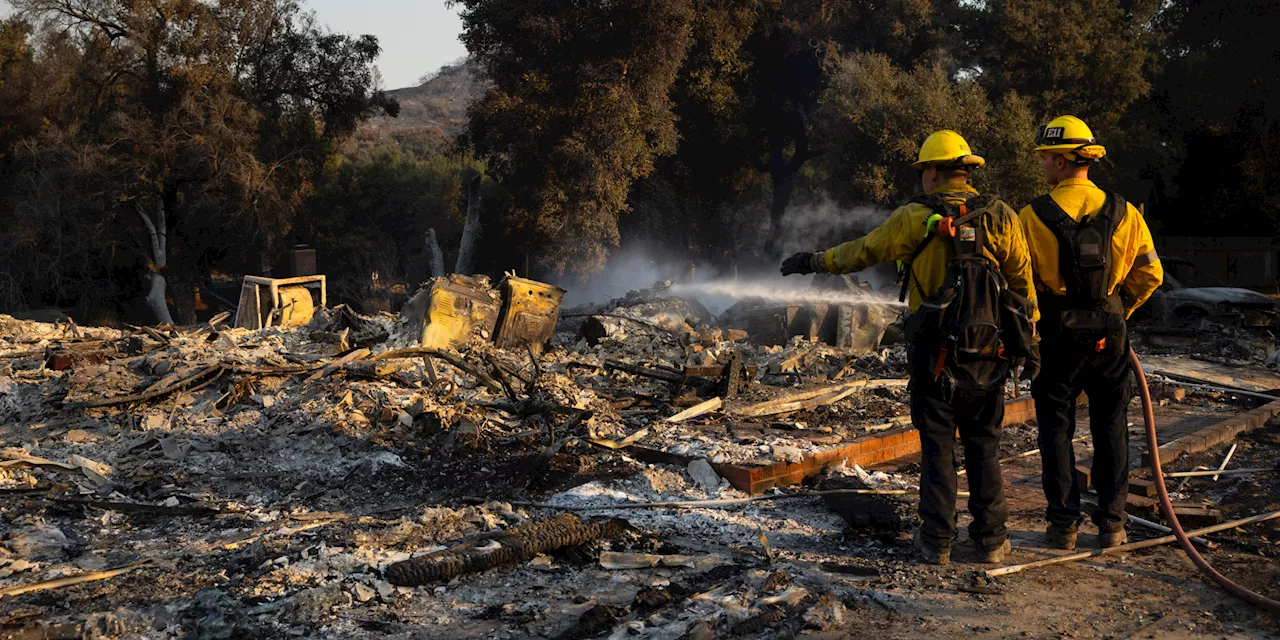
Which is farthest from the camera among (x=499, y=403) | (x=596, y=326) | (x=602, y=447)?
(x=596, y=326)

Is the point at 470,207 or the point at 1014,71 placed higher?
→ the point at 1014,71

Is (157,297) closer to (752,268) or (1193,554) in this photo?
(752,268)

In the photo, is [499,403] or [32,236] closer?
[499,403]

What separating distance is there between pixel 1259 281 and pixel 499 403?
2181 centimetres

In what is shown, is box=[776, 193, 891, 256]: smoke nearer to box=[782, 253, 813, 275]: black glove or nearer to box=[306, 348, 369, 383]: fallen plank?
box=[306, 348, 369, 383]: fallen plank

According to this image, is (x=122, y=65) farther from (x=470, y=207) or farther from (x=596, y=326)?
(x=596, y=326)

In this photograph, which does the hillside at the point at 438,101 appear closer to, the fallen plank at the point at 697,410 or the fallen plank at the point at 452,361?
the fallen plank at the point at 452,361

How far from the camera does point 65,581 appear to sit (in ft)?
13.8

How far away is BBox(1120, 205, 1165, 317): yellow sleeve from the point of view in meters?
4.84

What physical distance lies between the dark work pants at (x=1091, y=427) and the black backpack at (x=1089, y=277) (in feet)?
0.29

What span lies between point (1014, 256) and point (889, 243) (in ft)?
1.77

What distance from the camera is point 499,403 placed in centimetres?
778

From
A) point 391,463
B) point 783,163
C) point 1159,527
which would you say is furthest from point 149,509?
point 783,163

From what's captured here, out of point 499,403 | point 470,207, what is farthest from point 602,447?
point 470,207
